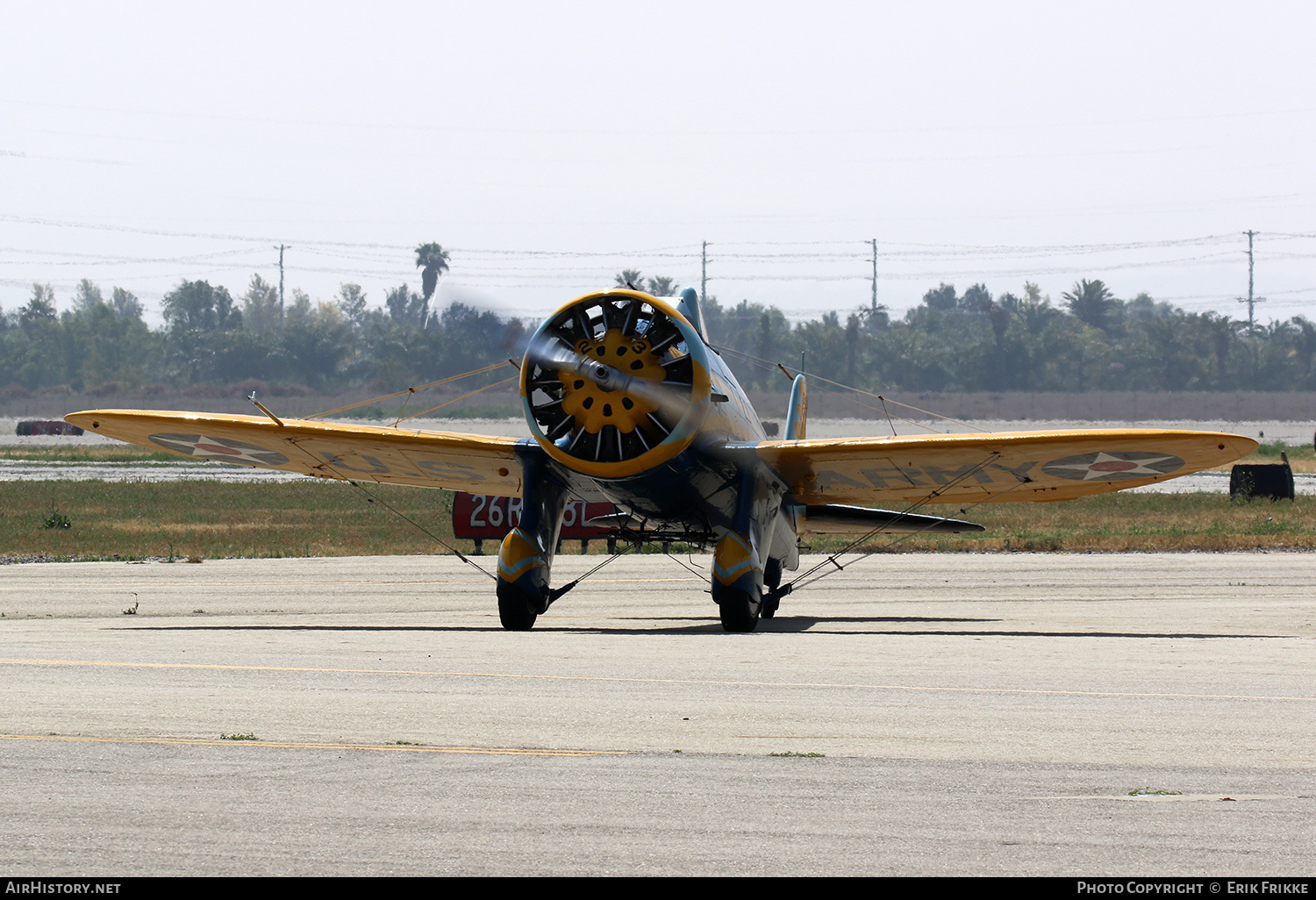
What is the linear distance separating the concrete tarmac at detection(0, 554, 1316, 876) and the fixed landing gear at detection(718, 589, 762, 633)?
7.2 inches

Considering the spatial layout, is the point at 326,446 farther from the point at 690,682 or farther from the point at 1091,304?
the point at 1091,304

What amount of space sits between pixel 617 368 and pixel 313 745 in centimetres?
744

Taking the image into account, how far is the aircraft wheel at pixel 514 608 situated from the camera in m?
15.4

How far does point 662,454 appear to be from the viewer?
14461 mm

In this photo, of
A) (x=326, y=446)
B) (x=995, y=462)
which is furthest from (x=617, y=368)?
(x=995, y=462)

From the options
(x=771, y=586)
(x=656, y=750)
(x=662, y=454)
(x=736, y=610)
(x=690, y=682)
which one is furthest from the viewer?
(x=771, y=586)

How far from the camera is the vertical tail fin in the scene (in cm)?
2206

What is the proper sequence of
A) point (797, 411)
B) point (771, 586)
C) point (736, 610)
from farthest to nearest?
1. point (797, 411)
2. point (771, 586)
3. point (736, 610)

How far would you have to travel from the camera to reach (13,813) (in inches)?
232

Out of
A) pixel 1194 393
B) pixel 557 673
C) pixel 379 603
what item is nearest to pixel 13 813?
pixel 557 673

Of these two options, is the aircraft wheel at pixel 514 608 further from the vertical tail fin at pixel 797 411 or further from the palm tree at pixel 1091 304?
the palm tree at pixel 1091 304

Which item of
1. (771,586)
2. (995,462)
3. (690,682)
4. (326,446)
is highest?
(326,446)

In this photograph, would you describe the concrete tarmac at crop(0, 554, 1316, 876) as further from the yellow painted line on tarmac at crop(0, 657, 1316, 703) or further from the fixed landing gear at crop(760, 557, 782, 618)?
the fixed landing gear at crop(760, 557, 782, 618)

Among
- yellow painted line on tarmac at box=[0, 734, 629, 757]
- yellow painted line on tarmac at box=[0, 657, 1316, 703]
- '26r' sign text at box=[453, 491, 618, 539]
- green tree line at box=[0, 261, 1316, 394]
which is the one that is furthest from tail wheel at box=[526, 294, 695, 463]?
green tree line at box=[0, 261, 1316, 394]
